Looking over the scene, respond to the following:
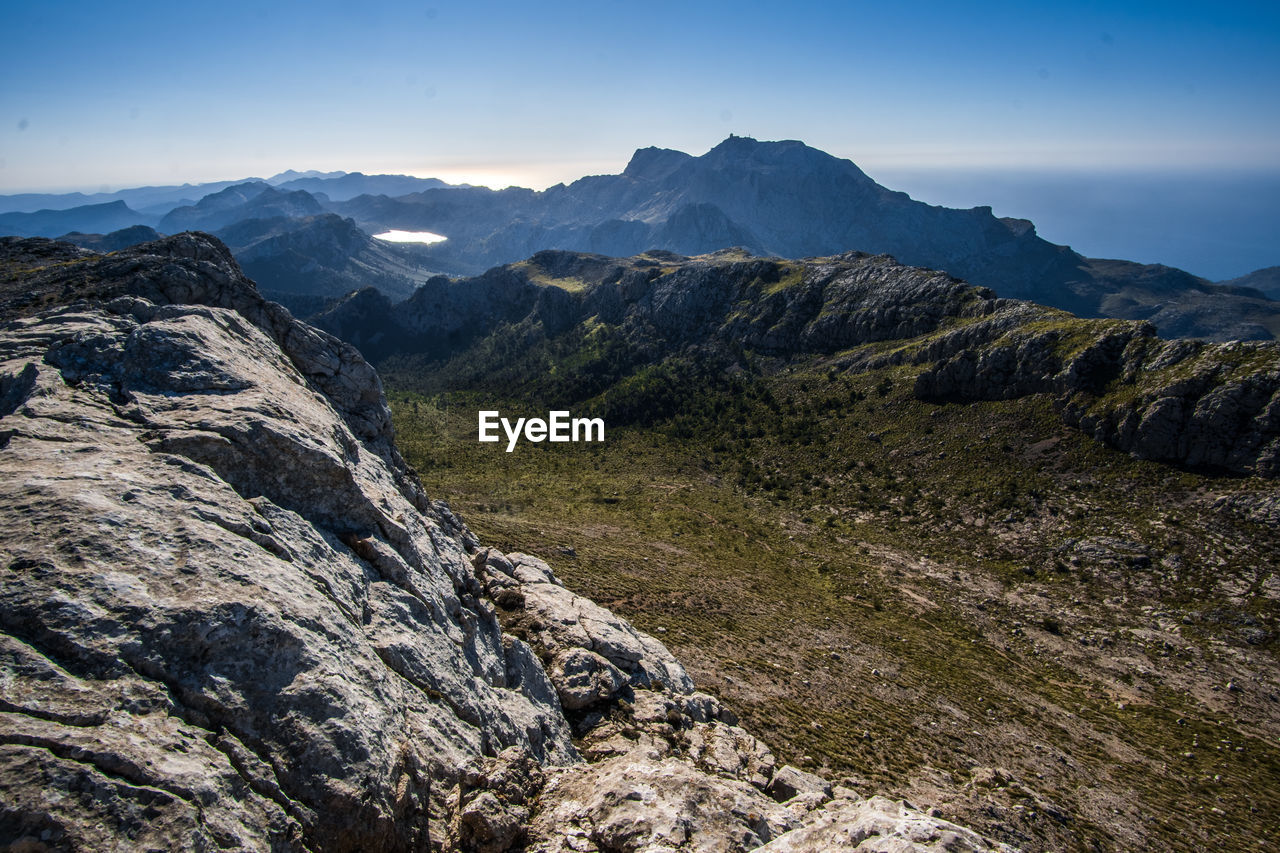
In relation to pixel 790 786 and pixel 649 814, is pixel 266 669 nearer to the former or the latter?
pixel 649 814

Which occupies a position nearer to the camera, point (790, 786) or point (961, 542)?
point (790, 786)

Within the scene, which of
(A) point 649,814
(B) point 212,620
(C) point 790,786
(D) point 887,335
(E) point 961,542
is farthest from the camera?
(D) point 887,335

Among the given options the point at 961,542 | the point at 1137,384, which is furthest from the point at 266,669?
the point at 1137,384

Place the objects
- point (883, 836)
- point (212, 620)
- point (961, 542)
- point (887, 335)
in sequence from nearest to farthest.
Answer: point (212, 620), point (883, 836), point (961, 542), point (887, 335)

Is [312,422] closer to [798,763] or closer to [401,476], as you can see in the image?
[401,476]

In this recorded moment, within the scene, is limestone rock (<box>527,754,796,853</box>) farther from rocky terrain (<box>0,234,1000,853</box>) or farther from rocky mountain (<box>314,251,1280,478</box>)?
rocky mountain (<box>314,251,1280,478</box>)

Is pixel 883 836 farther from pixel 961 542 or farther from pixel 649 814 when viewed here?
pixel 961 542

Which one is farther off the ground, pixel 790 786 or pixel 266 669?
pixel 266 669

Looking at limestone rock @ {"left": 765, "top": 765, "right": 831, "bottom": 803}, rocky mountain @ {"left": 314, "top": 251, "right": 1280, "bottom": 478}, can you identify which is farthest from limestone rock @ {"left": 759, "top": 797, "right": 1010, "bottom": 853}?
→ rocky mountain @ {"left": 314, "top": 251, "right": 1280, "bottom": 478}

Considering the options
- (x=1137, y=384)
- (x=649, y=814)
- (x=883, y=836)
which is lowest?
(x=649, y=814)
